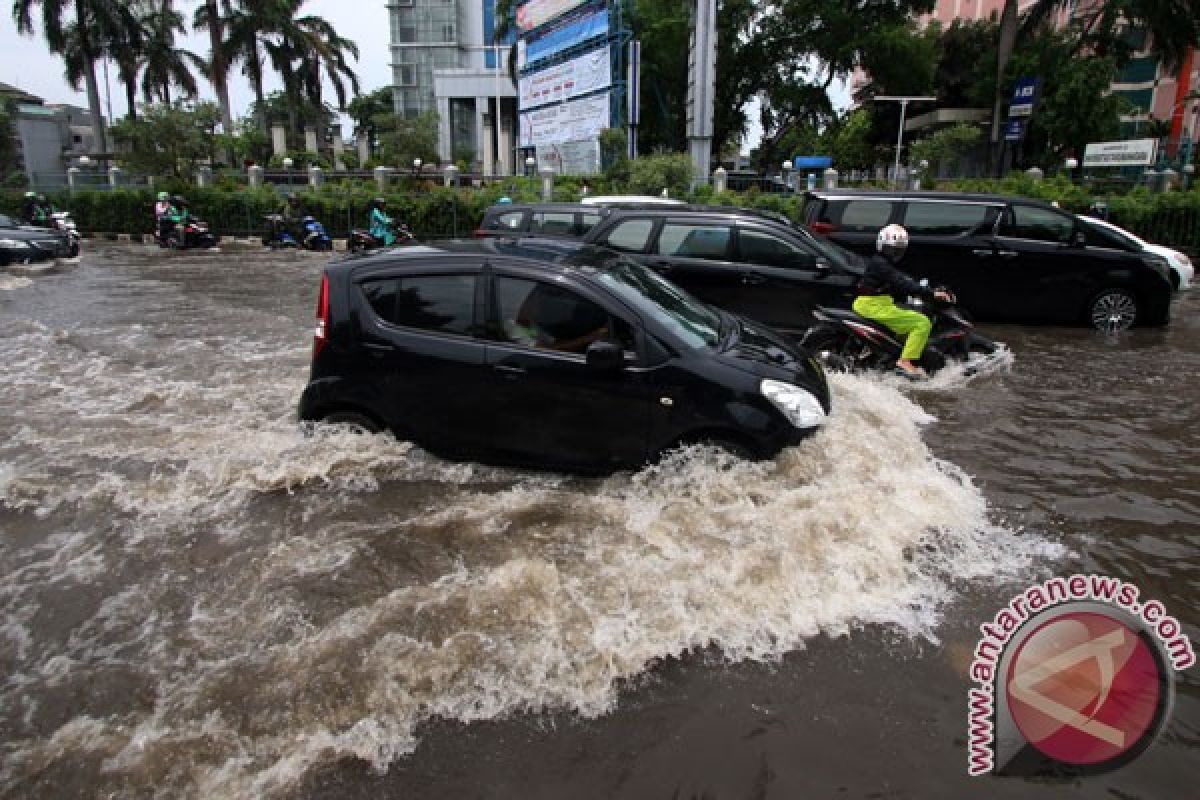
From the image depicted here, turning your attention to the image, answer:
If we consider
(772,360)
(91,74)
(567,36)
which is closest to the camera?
(772,360)

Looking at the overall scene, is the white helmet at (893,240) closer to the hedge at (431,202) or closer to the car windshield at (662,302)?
the car windshield at (662,302)

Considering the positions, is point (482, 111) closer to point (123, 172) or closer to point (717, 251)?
point (123, 172)

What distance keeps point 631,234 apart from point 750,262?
1448 mm

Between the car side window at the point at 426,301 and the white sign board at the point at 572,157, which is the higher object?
the white sign board at the point at 572,157

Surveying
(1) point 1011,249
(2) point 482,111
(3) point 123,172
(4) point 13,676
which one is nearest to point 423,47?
(2) point 482,111

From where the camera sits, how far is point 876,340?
6984 mm

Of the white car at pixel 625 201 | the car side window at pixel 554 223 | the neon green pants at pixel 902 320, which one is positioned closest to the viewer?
the neon green pants at pixel 902 320

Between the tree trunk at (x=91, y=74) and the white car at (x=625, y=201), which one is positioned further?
the tree trunk at (x=91, y=74)

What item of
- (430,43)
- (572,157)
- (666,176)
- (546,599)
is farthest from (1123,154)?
(430,43)

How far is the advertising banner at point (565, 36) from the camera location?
1112 inches

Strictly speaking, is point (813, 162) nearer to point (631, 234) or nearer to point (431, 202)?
point (431, 202)

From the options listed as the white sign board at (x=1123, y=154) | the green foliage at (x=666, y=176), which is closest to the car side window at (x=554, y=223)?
the green foliage at (x=666, y=176)

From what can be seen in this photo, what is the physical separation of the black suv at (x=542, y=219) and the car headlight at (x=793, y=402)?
21.2 ft

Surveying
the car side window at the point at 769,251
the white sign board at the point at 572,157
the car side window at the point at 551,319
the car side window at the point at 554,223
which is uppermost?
the white sign board at the point at 572,157
